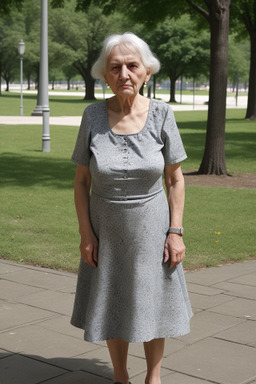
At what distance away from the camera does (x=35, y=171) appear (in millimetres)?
14227

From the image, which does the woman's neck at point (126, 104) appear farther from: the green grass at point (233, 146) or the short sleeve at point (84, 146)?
the green grass at point (233, 146)

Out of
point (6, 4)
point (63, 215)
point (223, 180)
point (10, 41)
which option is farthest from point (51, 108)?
point (63, 215)

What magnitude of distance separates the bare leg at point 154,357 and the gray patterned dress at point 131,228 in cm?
11

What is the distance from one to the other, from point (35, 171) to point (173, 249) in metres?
11.0

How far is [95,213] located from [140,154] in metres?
0.37

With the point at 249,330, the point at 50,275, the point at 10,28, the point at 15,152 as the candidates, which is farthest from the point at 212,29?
the point at 10,28

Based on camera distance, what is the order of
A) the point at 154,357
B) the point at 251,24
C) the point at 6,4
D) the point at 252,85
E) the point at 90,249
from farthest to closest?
the point at 252,85 < the point at 251,24 < the point at 6,4 < the point at 154,357 < the point at 90,249

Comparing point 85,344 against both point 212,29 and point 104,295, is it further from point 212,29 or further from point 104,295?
point 212,29

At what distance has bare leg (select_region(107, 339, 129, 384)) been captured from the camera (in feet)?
11.7

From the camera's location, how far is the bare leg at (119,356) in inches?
141

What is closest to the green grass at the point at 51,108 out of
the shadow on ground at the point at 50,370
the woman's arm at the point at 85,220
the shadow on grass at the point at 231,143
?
the shadow on grass at the point at 231,143

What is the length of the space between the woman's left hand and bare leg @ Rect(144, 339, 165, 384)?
42cm

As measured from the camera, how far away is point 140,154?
337 centimetres

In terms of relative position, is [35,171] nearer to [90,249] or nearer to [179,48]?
[90,249]
